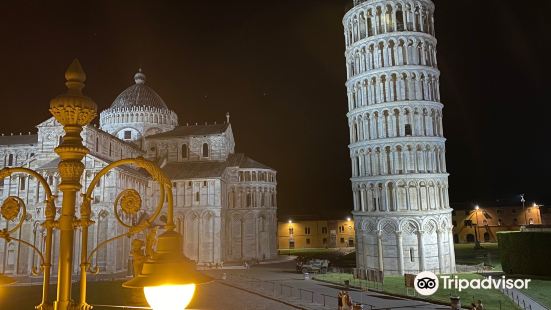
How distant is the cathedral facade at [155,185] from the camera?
39094 millimetres

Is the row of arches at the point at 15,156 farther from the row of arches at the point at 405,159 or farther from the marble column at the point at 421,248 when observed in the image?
the marble column at the point at 421,248

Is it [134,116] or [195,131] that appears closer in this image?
[195,131]

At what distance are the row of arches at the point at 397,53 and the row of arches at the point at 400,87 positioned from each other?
974 millimetres

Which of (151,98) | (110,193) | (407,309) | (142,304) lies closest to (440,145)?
(407,309)

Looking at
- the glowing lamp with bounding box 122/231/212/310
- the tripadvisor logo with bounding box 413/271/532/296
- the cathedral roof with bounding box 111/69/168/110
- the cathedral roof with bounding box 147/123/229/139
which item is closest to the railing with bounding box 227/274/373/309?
the tripadvisor logo with bounding box 413/271/532/296

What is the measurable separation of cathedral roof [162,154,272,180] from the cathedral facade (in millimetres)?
112

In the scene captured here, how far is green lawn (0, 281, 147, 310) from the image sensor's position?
2338cm

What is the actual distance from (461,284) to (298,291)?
11.2 metres

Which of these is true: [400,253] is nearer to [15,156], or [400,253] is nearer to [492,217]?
[15,156]

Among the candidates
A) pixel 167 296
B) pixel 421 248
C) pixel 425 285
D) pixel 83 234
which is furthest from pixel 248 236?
pixel 167 296

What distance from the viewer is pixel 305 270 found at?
37.3 meters

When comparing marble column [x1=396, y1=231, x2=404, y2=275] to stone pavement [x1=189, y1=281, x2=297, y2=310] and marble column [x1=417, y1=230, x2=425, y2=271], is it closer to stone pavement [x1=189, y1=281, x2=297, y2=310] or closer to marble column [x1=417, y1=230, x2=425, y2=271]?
marble column [x1=417, y1=230, x2=425, y2=271]

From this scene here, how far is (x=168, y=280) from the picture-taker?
3492 mm

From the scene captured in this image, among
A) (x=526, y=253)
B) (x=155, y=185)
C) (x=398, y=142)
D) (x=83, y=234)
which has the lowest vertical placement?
(x=526, y=253)
